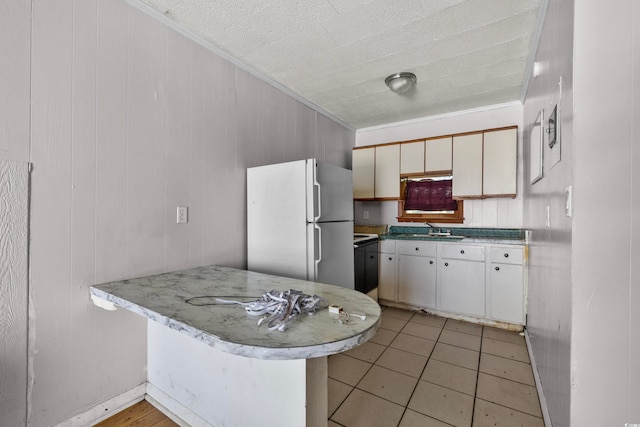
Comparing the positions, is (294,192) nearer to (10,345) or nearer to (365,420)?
(365,420)

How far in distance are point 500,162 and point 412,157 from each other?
3.24 feet

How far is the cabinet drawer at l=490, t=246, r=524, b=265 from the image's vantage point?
9.49ft

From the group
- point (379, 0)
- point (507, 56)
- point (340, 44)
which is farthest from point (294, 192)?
point (507, 56)

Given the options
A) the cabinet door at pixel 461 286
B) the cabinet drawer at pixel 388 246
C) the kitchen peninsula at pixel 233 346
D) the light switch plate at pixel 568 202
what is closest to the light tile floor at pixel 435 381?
the cabinet door at pixel 461 286

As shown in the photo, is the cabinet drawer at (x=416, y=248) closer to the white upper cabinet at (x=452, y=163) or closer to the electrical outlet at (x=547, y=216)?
the white upper cabinet at (x=452, y=163)

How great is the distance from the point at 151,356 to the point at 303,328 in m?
1.44

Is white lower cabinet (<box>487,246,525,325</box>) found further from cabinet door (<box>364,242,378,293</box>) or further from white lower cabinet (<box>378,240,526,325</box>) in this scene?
cabinet door (<box>364,242,378,293</box>)

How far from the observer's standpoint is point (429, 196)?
3812mm

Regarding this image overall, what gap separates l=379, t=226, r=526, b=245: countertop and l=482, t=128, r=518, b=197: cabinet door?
19.7 inches

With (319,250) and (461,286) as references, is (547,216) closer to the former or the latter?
(319,250)

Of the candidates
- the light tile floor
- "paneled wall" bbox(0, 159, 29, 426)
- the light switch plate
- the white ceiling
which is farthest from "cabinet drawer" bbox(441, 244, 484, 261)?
"paneled wall" bbox(0, 159, 29, 426)

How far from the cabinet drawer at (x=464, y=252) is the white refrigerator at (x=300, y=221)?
4.46ft

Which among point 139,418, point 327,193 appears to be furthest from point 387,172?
point 139,418

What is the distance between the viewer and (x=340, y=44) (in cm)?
226
